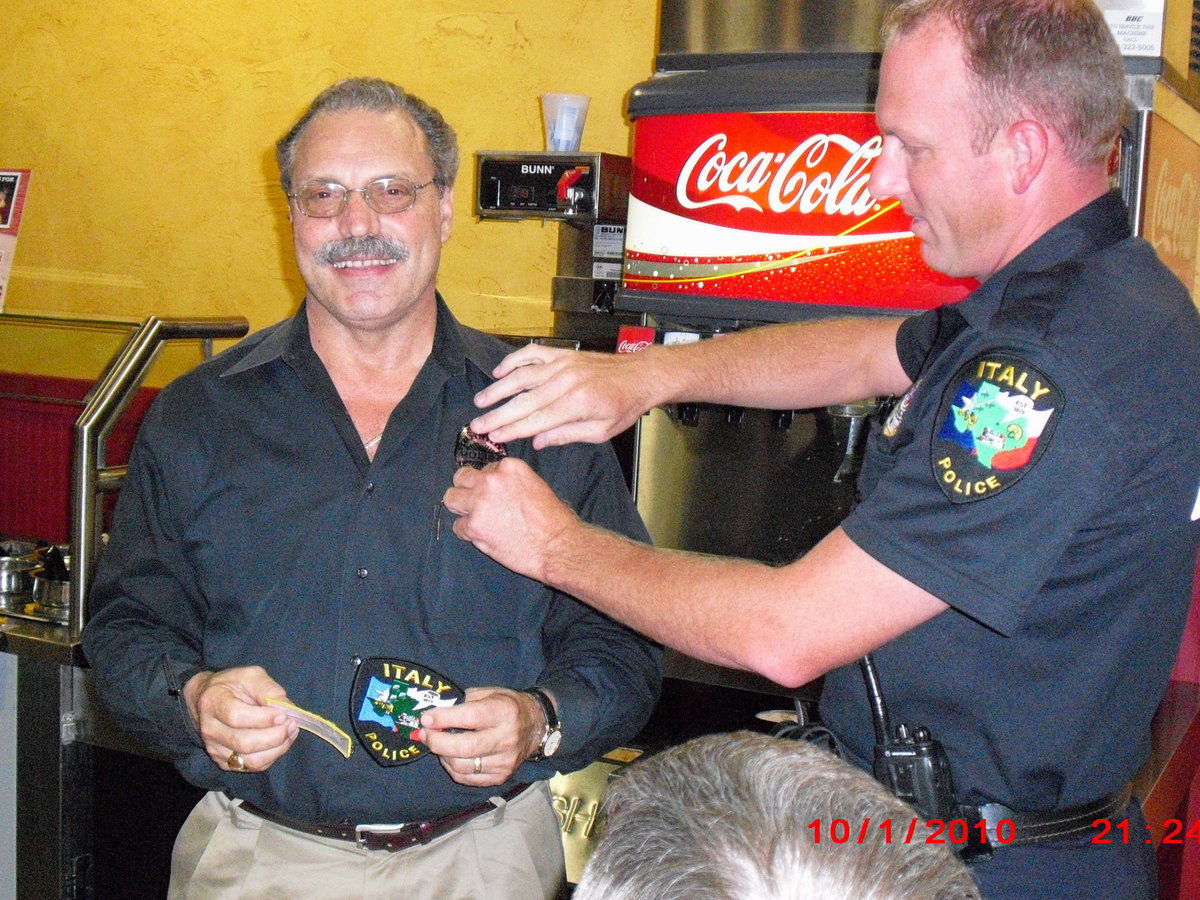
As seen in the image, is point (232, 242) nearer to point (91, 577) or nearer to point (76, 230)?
point (76, 230)

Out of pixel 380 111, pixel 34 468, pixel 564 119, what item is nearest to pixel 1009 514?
pixel 380 111

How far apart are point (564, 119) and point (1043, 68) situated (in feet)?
6.83

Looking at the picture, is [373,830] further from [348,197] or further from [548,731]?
[348,197]

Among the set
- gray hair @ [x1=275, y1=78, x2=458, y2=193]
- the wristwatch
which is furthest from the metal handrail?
the wristwatch

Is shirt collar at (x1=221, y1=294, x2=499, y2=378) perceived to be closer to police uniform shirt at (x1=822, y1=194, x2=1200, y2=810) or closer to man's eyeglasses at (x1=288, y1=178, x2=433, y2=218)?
man's eyeglasses at (x1=288, y1=178, x2=433, y2=218)

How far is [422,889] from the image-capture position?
172 centimetres

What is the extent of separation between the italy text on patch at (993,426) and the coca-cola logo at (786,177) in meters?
1.11

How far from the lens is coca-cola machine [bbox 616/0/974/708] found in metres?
2.39

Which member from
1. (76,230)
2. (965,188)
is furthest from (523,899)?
(76,230)

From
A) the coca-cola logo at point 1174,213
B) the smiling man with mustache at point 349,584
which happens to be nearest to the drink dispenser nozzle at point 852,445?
the coca-cola logo at point 1174,213

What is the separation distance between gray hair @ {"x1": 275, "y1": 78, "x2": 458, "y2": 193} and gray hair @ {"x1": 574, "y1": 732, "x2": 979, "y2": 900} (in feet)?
4.07

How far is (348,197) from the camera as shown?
71.8 inches

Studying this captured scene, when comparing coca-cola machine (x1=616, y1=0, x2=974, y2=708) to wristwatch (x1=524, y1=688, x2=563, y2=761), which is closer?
wristwatch (x1=524, y1=688, x2=563, y2=761)

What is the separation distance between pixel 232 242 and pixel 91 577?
7.46 ft
